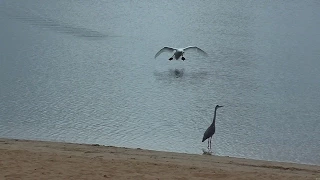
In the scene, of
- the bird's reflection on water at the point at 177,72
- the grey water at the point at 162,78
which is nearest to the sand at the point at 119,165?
the grey water at the point at 162,78

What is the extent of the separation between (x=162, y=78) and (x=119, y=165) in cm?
1034

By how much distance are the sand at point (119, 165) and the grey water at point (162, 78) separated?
1.42m

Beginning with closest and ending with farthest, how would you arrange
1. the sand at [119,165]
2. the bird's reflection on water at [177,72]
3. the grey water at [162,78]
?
the sand at [119,165] → the grey water at [162,78] → the bird's reflection on water at [177,72]

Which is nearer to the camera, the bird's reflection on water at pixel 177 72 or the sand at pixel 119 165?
the sand at pixel 119 165

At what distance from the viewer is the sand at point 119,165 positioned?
8.11 meters

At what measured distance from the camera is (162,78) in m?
19.0

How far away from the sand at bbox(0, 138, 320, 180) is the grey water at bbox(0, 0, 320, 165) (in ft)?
4.67

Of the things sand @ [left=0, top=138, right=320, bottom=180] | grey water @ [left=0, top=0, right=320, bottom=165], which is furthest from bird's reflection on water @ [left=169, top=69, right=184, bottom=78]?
sand @ [left=0, top=138, right=320, bottom=180]

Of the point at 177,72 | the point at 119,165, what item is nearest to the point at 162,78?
the point at 177,72

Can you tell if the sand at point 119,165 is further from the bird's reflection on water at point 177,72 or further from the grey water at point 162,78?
the bird's reflection on water at point 177,72

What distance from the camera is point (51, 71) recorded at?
19.0 metres

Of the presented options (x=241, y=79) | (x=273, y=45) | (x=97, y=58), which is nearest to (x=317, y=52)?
(x=273, y=45)

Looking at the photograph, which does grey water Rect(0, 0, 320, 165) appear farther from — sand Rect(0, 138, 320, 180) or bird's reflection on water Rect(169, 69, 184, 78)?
sand Rect(0, 138, 320, 180)

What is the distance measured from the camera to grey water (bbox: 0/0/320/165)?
12930 mm
